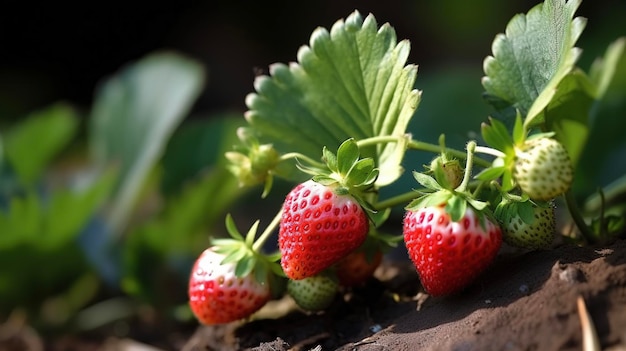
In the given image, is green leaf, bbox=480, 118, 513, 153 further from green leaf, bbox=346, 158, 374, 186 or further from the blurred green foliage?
the blurred green foliage

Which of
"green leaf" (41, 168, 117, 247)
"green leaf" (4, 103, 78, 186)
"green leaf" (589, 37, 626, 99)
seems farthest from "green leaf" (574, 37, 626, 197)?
"green leaf" (4, 103, 78, 186)

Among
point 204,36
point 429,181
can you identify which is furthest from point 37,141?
point 204,36

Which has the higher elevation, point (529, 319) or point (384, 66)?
point (384, 66)

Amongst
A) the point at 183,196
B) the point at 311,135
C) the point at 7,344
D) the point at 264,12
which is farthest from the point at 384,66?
the point at 264,12

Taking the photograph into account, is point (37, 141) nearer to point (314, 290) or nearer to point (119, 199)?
point (119, 199)

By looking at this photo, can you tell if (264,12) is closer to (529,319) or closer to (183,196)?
(183,196)

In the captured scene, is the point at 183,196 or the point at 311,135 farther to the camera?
the point at 183,196

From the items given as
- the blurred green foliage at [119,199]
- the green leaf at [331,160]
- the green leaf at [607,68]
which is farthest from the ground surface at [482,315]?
the green leaf at [607,68]
